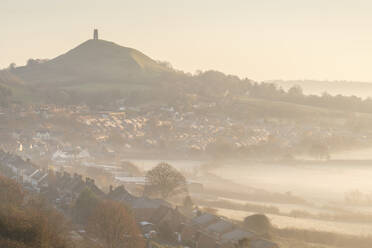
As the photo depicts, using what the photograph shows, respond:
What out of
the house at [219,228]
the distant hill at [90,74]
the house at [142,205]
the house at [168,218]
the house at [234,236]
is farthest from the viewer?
the distant hill at [90,74]

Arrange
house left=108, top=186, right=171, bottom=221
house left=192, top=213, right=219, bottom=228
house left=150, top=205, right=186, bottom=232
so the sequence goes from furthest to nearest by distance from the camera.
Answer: house left=108, top=186, right=171, bottom=221
house left=192, top=213, right=219, bottom=228
house left=150, top=205, right=186, bottom=232

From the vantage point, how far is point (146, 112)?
138 meters

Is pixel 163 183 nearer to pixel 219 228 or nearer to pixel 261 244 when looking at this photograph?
pixel 219 228

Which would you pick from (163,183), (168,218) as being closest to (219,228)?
(168,218)

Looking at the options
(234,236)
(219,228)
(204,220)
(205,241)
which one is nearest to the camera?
(234,236)

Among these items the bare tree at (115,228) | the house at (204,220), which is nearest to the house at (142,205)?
the house at (204,220)

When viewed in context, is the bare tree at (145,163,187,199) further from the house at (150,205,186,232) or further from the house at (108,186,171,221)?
the house at (150,205,186,232)

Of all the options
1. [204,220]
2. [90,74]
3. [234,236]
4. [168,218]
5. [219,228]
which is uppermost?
[90,74]

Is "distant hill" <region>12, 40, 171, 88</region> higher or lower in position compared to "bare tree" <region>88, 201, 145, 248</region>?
higher

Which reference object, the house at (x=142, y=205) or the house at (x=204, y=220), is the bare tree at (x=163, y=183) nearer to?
the house at (x=142, y=205)

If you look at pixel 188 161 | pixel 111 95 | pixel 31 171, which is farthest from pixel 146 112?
pixel 31 171

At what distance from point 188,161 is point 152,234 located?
50.7 meters

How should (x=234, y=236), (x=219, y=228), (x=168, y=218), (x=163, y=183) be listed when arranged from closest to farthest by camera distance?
(x=234, y=236)
(x=219, y=228)
(x=168, y=218)
(x=163, y=183)

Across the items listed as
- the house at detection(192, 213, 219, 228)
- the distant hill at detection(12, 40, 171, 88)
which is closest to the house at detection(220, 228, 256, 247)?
the house at detection(192, 213, 219, 228)
